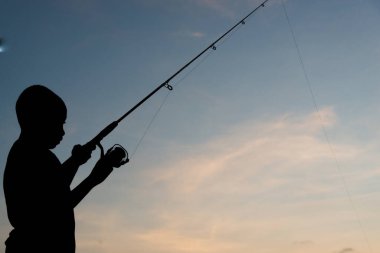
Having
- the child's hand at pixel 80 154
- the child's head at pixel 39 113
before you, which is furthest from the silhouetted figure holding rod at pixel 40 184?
the child's hand at pixel 80 154

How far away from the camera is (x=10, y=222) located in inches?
113

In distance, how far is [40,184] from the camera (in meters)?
2.87

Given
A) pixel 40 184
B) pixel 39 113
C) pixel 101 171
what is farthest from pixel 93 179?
pixel 39 113

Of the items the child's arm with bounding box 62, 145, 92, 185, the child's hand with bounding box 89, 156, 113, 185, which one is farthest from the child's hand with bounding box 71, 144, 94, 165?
the child's hand with bounding box 89, 156, 113, 185

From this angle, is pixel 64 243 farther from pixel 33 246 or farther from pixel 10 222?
pixel 10 222

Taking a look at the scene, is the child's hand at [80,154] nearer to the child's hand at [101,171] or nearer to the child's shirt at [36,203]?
the child's hand at [101,171]

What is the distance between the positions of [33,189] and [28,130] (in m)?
0.49

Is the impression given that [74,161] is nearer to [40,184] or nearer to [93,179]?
[93,179]

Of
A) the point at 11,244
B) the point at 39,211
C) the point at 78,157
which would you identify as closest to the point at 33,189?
Result: the point at 39,211

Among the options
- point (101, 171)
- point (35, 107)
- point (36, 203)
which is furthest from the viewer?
point (101, 171)

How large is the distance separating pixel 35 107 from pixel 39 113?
0.18ft

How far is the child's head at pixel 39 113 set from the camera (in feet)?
9.95

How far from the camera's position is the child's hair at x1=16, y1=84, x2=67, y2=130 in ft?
9.94

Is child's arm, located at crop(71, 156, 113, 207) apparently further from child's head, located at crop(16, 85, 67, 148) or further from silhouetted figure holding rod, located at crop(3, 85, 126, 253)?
child's head, located at crop(16, 85, 67, 148)
